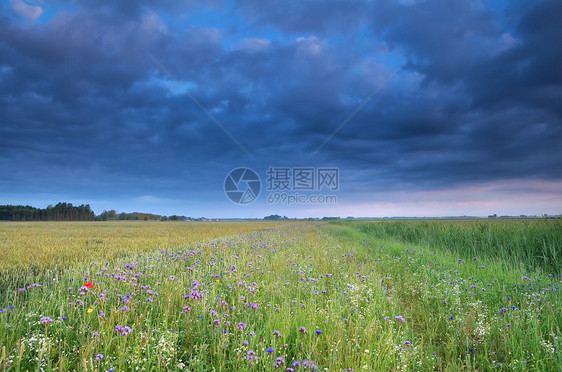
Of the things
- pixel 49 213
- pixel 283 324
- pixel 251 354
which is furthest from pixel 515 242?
pixel 49 213

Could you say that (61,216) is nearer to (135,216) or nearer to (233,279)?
(135,216)

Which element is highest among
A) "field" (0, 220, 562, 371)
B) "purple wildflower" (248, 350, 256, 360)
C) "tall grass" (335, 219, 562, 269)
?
"tall grass" (335, 219, 562, 269)

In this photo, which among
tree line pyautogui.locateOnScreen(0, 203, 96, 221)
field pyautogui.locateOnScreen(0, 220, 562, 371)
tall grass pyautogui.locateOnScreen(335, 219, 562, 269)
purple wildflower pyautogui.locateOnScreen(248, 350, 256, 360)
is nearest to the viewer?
purple wildflower pyautogui.locateOnScreen(248, 350, 256, 360)

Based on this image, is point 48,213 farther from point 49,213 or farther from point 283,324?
point 283,324

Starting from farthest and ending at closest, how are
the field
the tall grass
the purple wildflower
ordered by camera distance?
the tall grass → the field → the purple wildflower

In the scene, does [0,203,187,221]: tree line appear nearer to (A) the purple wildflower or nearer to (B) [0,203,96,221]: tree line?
(B) [0,203,96,221]: tree line

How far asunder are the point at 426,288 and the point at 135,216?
519 ft

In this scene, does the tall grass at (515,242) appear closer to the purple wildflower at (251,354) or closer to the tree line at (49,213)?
the purple wildflower at (251,354)

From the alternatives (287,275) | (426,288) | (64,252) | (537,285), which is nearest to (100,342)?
(287,275)

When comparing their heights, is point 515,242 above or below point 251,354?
above

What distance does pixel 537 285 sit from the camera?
558 centimetres

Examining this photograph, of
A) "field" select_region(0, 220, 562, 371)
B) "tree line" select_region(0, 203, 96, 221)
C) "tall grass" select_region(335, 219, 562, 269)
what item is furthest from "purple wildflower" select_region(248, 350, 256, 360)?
"tree line" select_region(0, 203, 96, 221)

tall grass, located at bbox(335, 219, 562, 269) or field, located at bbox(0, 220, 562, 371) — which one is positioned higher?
tall grass, located at bbox(335, 219, 562, 269)

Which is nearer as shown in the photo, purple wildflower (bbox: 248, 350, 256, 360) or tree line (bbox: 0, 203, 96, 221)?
purple wildflower (bbox: 248, 350, 256, 360)
